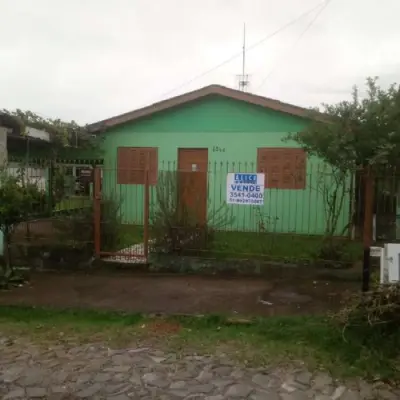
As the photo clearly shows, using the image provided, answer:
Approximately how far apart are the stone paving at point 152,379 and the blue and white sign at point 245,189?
12.6 ft

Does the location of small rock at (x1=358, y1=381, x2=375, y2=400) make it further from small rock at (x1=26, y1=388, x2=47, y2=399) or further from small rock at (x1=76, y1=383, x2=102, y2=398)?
small rock at (x1=26, y1=388, x2=47, y2=399)

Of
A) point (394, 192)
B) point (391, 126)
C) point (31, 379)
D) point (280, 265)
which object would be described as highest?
point (391, 126)

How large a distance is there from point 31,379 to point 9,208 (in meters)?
3.48

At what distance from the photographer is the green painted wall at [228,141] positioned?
10.8 m

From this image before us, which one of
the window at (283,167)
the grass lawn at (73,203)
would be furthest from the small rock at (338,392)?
the window at (283,167)

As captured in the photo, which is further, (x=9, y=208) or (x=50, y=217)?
(x=50, y=217)

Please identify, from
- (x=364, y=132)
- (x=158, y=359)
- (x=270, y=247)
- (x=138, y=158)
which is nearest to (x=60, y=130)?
(x=138, y=158)

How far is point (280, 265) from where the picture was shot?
7324 mm

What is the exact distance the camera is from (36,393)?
12.2 ft

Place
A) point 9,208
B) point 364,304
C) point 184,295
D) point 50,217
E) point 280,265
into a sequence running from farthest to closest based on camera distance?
point 50,217
point 280,265
point 9,208
point 184,295
point 364,304

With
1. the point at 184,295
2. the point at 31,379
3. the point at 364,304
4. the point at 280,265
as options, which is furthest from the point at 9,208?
the point at 364,304

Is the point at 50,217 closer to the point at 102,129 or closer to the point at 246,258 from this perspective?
the point at 246,258

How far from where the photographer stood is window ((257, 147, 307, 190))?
11227 mm

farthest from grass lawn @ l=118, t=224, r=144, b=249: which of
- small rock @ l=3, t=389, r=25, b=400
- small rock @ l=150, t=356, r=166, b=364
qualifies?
small rock @ l=3, t=389, r=25, b=400
